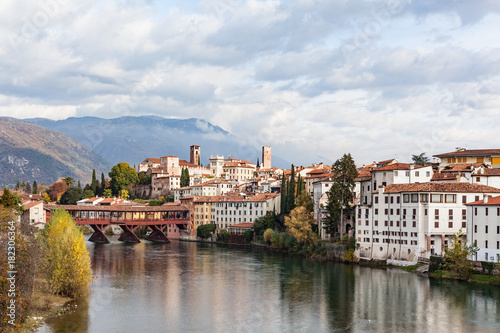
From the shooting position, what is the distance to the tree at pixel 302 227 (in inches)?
2918

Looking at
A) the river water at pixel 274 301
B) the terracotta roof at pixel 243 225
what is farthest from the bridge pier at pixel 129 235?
the river water at pixel 274 301

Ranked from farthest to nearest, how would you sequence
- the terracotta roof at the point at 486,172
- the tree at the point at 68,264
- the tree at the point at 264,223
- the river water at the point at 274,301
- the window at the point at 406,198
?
the tree at the point at 264,223
the terracotta roof at the point at 486,172
the window at the point at 406,198
the tree at the point at 68,264
the river water at the point at 274,301

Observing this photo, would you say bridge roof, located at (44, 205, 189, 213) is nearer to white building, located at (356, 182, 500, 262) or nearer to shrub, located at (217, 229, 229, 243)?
shrub, located at (217, 229, 229, 243)

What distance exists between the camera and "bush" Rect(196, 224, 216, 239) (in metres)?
104

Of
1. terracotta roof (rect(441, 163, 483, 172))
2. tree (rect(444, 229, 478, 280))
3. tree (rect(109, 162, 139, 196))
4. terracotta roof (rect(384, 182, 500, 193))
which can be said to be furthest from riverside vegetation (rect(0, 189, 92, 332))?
tree (rect(109, 162, 139, 196))

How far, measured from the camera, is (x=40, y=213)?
289 ft

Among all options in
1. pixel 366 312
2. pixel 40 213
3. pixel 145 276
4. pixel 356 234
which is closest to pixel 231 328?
pixel 366 312

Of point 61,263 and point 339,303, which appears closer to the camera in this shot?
point 61,263

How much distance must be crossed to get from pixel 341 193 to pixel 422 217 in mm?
13164

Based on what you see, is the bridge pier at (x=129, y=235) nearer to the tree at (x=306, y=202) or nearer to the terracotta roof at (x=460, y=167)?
the tree at (x=306, y=202)

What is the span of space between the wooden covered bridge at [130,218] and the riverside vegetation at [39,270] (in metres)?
52.8

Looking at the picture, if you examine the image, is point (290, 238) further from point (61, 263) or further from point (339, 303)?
point (61, 263)

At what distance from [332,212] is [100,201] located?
66858mm

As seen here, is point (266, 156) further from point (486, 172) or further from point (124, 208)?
point (486, 172)
